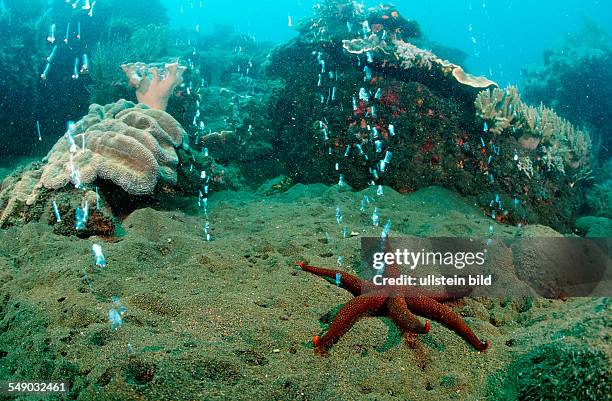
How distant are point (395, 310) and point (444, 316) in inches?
15.0

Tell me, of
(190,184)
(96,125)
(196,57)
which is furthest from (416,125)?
(196,57)

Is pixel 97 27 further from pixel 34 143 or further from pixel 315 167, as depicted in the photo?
pixel 315 167

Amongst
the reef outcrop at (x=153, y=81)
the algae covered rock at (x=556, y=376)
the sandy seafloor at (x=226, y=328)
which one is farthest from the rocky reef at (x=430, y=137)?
the algae covered rock at (x=556, y=376)

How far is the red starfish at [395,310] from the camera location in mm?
2533

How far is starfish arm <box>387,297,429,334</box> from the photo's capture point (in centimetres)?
264

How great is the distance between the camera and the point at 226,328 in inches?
104

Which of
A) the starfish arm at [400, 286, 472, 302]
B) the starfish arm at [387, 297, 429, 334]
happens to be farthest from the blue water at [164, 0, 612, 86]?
the starfish arm at [387, 297, 429, 334]

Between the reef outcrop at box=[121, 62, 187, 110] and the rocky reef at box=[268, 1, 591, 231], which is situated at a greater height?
the rocky reef at box=[268, 1, 591, 231]

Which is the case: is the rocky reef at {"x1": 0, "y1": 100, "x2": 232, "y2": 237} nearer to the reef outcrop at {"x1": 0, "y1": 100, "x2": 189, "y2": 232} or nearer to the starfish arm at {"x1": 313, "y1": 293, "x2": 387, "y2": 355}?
the reef outcrop at {"x1": 0, "y1": 100, "x2": 189, "y2": 232}

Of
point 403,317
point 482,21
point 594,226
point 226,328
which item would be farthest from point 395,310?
point 482,21

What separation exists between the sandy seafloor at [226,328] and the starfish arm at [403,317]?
11 cm

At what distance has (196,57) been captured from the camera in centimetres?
1634

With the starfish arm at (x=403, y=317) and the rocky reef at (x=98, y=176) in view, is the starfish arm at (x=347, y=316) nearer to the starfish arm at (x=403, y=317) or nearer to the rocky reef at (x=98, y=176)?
the starfish arm at (x=403, y=317)

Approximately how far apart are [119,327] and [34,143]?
10.0 meters
